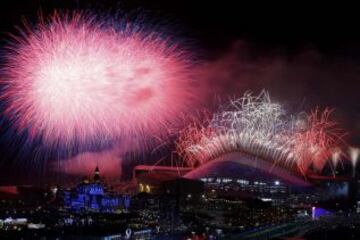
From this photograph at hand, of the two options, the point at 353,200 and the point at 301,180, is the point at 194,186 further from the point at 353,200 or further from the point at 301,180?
the point at 353,200

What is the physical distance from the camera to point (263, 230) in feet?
158

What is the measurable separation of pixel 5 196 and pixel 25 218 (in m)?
29.0

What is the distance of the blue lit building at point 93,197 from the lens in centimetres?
7800

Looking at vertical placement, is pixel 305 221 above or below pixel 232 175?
below

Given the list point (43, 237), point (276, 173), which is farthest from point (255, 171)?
point (43, 237)

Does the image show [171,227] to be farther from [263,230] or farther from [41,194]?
[41,194]

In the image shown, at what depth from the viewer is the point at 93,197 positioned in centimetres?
8150

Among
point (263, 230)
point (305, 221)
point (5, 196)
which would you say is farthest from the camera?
point (5, 196)

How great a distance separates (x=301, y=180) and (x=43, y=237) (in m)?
39.0

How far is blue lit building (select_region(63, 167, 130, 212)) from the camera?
78.0 m

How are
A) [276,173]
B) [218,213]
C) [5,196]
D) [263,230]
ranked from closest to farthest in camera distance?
1. [263,230]
2. [218,213]
3. [276,173]
4. [5,196]

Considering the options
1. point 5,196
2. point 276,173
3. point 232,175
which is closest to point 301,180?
point 276,173

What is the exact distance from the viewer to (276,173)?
68750mm

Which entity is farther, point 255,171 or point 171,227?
point 255,171
